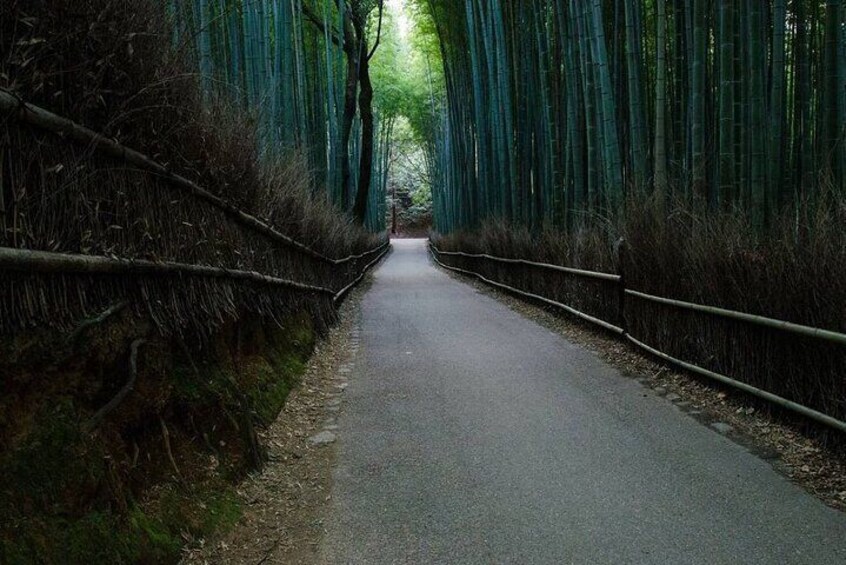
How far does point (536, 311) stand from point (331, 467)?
5.80 meters

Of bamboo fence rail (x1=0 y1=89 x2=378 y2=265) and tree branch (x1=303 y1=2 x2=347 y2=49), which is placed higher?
tree branch (x1=303 y1=2 x2=347 y2=49)

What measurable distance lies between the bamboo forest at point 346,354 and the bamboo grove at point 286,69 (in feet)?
0.29

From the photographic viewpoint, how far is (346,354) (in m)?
5.91

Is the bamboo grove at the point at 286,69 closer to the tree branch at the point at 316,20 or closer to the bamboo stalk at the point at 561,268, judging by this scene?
the tree branch at the point at 316,20

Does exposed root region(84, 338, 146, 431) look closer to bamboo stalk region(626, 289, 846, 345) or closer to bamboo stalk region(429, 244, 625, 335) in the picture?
bamboo stalk region(626, 289, 846, 345)

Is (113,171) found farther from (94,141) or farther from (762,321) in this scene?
(762,321)

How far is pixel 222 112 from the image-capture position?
353 centimetres

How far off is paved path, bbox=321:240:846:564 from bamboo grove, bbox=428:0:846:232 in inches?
61.2

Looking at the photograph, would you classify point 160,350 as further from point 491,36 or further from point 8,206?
point 491,36

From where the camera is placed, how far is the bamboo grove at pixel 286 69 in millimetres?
4336

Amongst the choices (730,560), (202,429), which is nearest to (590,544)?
(730,560)

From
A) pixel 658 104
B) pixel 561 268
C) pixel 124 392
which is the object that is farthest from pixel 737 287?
pixel 561 268

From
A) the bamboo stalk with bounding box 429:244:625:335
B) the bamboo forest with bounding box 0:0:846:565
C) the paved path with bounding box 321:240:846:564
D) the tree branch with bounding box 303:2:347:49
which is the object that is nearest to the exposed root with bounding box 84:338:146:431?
the bamboo forest with bounding box 0:0:846:565

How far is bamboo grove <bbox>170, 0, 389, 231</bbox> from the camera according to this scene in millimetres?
4336
